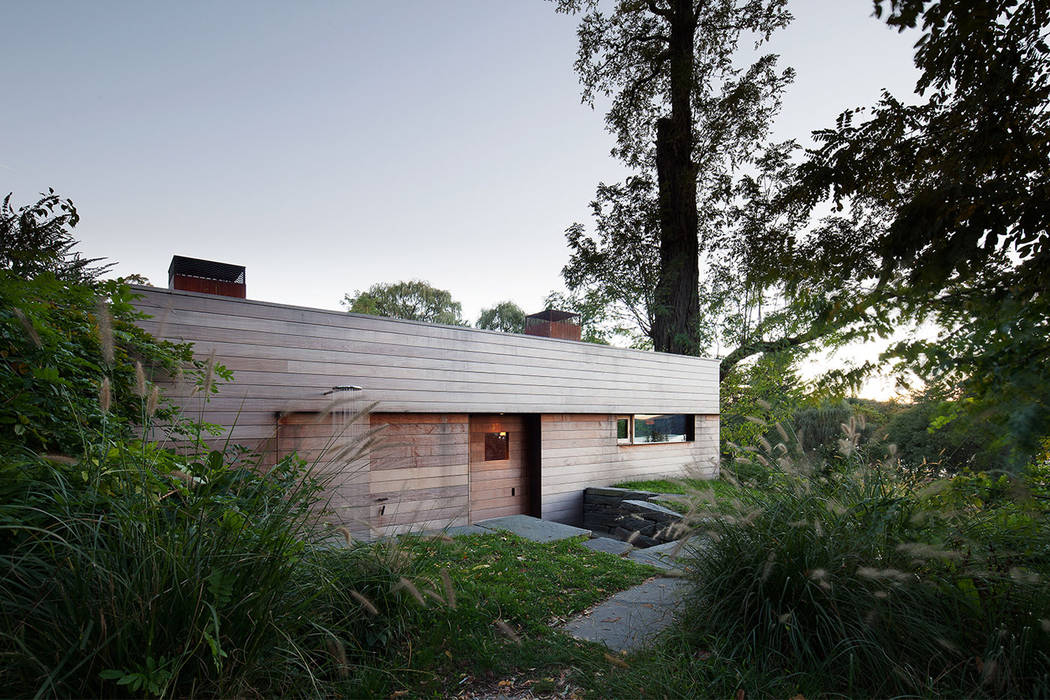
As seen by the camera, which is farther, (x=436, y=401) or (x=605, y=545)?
(x=436, y=401)

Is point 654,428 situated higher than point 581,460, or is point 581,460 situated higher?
point 654,428

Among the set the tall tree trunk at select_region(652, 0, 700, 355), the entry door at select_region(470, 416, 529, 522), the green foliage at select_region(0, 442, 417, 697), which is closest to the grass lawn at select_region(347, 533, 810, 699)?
the green foliage at select_region(0, 442, 417, 697)

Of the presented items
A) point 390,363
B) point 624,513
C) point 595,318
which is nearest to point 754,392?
point 595,318

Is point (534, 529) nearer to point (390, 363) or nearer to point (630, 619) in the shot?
point (390, 363)

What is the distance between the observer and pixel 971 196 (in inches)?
71.0

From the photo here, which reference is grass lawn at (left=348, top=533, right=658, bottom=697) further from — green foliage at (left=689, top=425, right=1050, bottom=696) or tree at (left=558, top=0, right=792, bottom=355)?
tree at (left=558, top=0, right=792, bottom=355)

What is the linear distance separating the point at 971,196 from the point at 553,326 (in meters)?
8.96

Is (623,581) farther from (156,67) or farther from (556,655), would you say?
(156,67)

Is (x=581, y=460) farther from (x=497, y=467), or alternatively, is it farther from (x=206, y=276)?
(x=206, y=276)

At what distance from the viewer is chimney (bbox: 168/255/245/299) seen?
6586 millimetres

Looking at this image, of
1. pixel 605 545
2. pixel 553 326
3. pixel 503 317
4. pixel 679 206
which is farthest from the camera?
pixel 503 317

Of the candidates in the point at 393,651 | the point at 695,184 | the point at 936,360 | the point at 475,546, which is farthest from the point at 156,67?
the point at 695,184

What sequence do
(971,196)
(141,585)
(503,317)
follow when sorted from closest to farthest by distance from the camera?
1. (141,585)
2. (971,196)
3. (503,317)

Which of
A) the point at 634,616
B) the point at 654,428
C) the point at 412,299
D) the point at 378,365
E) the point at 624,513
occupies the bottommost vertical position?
the point at 624,513
